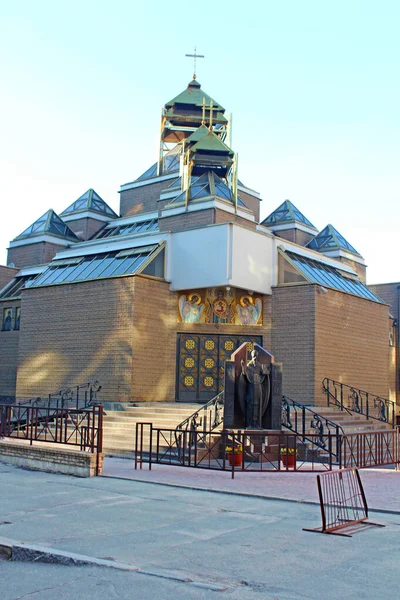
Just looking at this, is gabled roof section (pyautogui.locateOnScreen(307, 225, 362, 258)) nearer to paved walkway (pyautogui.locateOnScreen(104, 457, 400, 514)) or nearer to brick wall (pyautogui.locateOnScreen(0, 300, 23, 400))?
brick wall (pyautogui.locateOnScreen(0, 300, 23, 400))

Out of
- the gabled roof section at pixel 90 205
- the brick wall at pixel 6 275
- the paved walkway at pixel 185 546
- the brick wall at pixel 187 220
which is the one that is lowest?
the paved walkway at pixel 185 546

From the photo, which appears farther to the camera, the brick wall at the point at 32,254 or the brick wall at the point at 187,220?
the brick wall at the point at 32,254

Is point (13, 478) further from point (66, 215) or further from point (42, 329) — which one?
point (66, 215)

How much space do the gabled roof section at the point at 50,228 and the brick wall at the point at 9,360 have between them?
5490 millimetres

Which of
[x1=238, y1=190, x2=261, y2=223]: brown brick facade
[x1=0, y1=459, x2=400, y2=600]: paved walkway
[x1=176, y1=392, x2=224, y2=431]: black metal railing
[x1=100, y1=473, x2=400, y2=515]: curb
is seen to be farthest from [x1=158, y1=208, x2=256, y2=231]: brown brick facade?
[x1=0, y1=459, x2=400, y2=600]: paved walkway

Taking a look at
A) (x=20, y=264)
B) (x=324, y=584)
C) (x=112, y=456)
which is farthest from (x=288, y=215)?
(x=324, y=584)

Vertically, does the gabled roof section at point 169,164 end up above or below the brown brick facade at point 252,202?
above

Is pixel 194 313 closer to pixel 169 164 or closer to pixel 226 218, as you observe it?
pixel 226 218

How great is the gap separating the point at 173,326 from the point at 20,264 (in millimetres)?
13745

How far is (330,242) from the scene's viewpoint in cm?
3478

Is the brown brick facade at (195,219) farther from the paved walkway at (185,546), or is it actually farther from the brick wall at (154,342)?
the paved walkway at (185,546)

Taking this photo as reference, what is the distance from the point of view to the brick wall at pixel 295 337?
2270 centimetres

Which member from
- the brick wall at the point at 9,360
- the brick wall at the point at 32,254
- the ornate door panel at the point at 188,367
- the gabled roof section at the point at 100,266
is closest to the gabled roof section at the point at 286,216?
the brick wall at the point at 32,254

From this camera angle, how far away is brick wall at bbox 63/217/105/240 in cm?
3575
